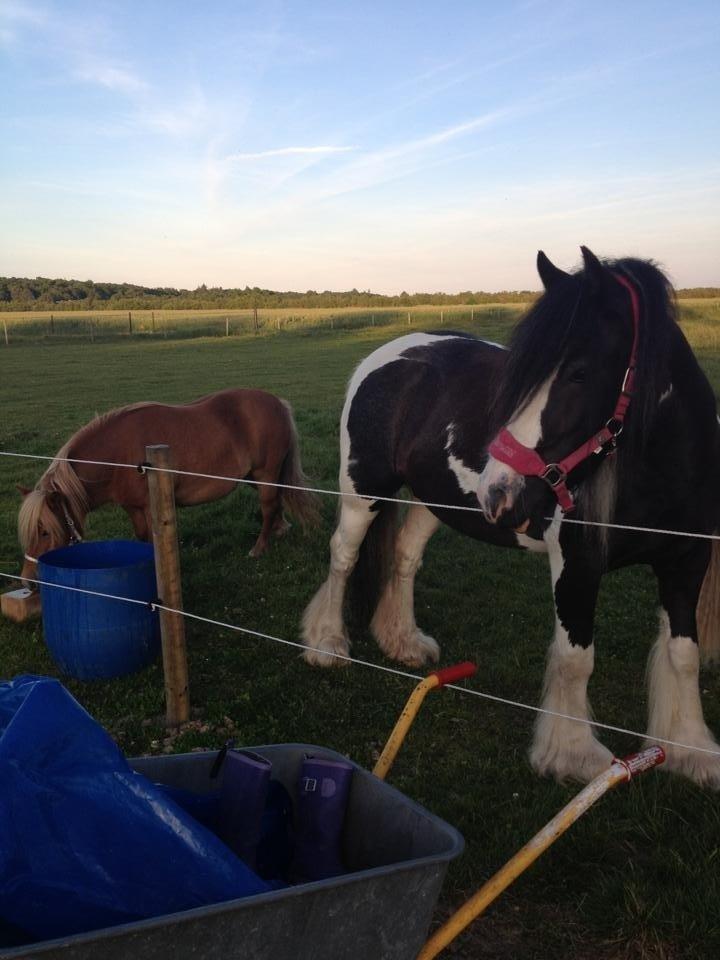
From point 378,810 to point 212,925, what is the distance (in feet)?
2.46

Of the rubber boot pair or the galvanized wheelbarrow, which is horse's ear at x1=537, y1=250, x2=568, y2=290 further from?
the rubber boot pair

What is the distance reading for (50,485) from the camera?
16.9 feet

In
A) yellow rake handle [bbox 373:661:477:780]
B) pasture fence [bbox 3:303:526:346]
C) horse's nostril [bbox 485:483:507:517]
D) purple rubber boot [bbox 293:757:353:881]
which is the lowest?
purple rubber boot [bbox 293:757:353:881]

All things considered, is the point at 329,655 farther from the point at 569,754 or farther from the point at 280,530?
the point at 280,530

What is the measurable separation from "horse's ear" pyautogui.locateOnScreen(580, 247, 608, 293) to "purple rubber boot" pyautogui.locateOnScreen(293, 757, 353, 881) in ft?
6.01

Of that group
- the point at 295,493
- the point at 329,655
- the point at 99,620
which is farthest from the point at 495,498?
the point at 295,493

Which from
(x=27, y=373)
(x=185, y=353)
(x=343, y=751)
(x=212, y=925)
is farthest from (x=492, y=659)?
(x=185, y=353)

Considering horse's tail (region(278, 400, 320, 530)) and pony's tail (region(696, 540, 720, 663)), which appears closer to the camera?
pony's tail (region(696, 540, 720, 663))

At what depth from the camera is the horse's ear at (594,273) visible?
101 inches

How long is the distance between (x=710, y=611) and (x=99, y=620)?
326 centimetres

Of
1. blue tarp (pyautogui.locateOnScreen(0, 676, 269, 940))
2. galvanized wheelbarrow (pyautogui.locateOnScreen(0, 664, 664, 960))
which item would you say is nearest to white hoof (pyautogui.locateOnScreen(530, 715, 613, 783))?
galvanized wheelbarrow (pyautogui.locateOnScreen(0, 664, 664, 960))

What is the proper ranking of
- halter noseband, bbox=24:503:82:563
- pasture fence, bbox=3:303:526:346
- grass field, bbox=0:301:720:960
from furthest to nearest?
pasture fence, bbox=3:303:526:346 → halter noseband, bbox=24:503:82:563 → grass field, bbox=0:301:720:960

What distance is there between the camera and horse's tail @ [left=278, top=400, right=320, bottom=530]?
7078 mm

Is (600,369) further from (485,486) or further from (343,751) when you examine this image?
(343,751)
